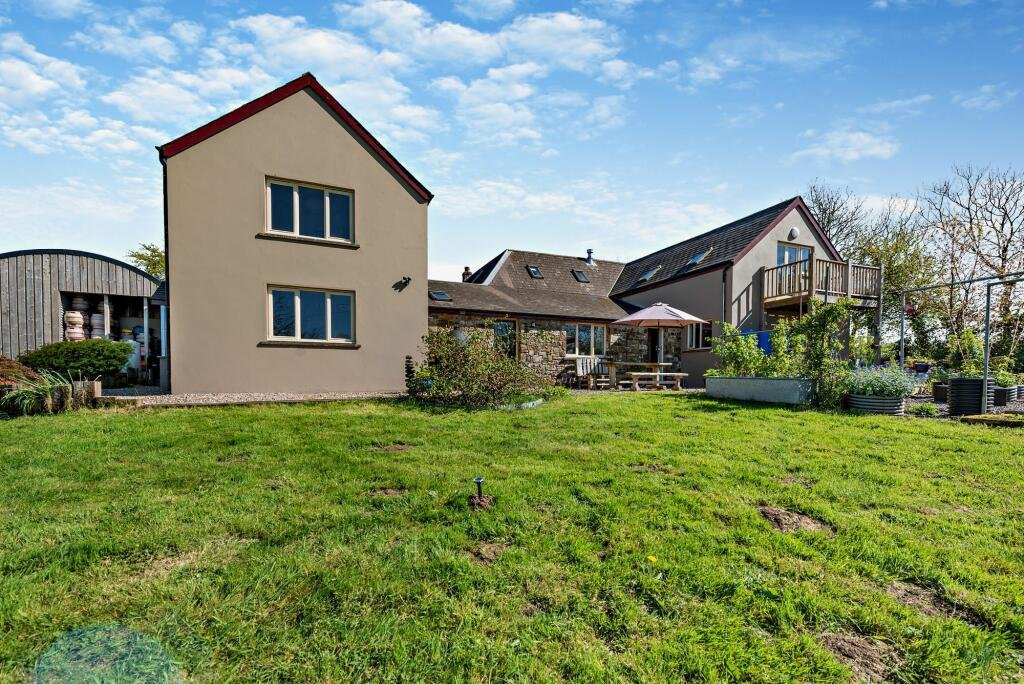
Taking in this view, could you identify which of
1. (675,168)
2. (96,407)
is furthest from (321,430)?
(675,168)

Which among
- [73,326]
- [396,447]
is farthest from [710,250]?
[73,326]

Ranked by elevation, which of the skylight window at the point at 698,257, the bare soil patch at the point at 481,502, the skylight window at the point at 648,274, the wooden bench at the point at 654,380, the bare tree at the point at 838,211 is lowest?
the wooden bench at the point at 654,380

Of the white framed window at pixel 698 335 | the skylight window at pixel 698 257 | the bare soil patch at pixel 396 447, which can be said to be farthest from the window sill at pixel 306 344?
the skylight window at pixel 698 257

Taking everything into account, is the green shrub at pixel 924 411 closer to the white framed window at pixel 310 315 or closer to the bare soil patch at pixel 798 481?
the bare soil patch at pixel 798 481

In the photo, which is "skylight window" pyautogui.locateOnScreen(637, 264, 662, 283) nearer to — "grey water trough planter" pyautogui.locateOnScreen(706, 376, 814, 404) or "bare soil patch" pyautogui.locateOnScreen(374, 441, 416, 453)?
"grey water trough planter" pyautogui.locateOnScreen(706, 376, 814, 404)

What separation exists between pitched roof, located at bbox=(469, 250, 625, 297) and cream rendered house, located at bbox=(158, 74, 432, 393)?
7353 millimetres

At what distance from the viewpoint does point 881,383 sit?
28.5ft

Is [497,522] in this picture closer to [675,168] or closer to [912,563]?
[912,563]

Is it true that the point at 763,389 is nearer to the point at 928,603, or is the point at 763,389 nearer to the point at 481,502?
the point at 928,603

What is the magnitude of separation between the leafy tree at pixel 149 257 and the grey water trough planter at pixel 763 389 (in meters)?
35.2

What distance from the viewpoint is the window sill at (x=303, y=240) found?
35.0 feet

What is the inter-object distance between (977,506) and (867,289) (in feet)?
53.2

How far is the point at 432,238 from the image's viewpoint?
12570mm

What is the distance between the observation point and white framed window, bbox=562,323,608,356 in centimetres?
1688
